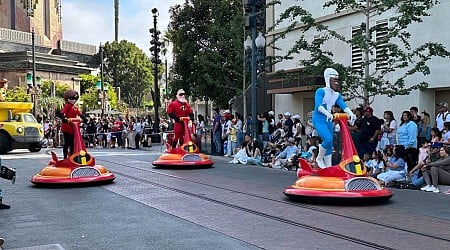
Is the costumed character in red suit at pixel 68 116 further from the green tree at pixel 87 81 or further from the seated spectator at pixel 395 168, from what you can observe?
the green tree at pixel 87 81

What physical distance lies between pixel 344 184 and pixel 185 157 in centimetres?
742

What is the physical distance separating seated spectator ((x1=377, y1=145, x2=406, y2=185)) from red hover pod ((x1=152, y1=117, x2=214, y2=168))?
561 cm

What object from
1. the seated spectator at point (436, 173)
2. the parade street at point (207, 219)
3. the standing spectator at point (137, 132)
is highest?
the standing spectator at point (137, 132)

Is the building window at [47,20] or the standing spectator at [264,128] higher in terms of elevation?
the building window at [47,20]

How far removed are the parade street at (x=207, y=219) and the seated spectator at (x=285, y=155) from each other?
13.2ft

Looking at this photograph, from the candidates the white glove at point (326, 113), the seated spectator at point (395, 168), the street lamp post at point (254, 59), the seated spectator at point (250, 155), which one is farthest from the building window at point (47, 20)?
the white glove at point (326, 113)

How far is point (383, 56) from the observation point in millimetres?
16922

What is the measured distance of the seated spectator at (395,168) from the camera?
13.1 metres

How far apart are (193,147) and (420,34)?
28.8ft

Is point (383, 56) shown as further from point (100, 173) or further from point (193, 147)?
point (100, 173)

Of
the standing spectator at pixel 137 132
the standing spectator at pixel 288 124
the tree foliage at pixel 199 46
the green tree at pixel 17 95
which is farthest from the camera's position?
the green tree at pixel 17 95

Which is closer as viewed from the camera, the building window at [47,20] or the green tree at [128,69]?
the green tree at [128,69]

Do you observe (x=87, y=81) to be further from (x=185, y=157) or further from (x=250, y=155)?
(x=185, y=157)

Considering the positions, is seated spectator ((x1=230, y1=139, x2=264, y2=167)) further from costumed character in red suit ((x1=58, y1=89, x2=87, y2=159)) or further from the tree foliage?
the tree foliage
